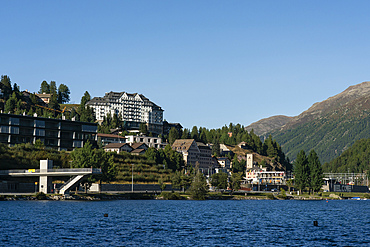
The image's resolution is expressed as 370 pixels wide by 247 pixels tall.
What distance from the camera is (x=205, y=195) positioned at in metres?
168

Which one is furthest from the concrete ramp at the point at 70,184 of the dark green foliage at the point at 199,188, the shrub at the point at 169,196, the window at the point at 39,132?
the window at the point at 39,132

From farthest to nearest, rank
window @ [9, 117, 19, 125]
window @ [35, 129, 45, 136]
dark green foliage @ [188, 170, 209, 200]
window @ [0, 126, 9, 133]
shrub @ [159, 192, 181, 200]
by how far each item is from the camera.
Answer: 1. window @ [35, 129, 45, 136]
2. window @ [9, 117, 19, 125]
3. window @ [0, 126, 9, 133]
4. dark green foliage @ [188, 170, 209, 200]
5. shrub @ [159, 192, 181, 200]

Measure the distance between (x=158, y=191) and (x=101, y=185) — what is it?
27149mm

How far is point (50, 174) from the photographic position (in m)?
136

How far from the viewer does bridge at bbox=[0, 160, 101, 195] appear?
133 metres

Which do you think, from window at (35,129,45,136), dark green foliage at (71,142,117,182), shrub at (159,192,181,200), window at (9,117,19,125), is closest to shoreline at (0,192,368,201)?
shrub at (159,192,181,200)

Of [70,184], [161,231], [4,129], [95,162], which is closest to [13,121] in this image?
[4,129]

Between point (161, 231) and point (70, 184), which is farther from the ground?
point (70, 184)

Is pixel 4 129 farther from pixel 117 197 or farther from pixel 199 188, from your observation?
pixel 199 188

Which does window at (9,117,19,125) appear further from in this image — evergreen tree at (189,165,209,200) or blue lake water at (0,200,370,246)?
blue lake water at (0,200,370,246)

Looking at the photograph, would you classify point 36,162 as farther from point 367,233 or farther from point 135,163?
point 367,233

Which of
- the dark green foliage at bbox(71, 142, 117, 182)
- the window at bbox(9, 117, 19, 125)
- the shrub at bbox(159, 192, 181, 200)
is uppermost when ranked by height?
the window at bbox(9, 117, 19, 125)

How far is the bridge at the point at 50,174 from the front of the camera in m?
133

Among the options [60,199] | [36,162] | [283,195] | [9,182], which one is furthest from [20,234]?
[283,195]
